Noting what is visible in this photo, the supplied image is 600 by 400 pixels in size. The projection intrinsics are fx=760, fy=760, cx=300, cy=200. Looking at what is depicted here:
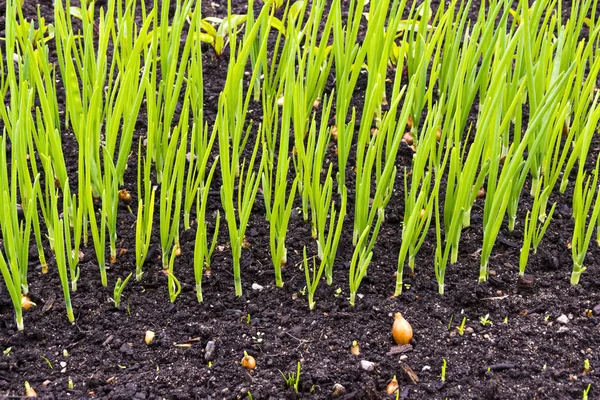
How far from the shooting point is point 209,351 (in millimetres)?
1457

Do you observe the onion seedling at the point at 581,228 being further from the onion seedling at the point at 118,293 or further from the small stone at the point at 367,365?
the onion seedling at the point at 118,293

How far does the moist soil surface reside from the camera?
55.0 inches

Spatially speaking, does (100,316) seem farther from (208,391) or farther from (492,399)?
(492,399)

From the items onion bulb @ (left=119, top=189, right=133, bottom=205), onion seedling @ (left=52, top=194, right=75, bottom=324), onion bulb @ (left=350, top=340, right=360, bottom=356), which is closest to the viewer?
onion seedling @ (left=52, top=194, right=75, bottom=324)

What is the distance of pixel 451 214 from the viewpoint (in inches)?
65.4

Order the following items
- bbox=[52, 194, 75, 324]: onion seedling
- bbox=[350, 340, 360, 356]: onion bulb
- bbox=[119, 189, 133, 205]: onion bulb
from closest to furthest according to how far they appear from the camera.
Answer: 1. bbox=[52, 194, 75, 324]: onion seedling
2. bbox=[350, 340, 360, 356]: onion bulb
3. bbox=[119, 189, 133, 205]: onion bulb

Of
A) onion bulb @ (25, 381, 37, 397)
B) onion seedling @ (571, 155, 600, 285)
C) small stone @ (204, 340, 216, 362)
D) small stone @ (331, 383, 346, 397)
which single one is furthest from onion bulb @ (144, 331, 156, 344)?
onion seedling @ (571, 155, 600, 285)

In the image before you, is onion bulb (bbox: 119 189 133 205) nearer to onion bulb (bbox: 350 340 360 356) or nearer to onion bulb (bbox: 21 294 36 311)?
onion bulb (bbox: 21 294 36 311)

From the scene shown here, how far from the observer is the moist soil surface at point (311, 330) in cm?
140

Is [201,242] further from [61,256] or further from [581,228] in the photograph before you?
[581,228]

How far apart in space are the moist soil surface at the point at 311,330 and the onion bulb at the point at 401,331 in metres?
0.02

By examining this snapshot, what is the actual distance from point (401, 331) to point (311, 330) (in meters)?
→ 0.18

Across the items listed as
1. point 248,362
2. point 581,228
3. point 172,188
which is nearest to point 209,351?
point 248,362

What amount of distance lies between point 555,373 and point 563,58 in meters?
0.86
